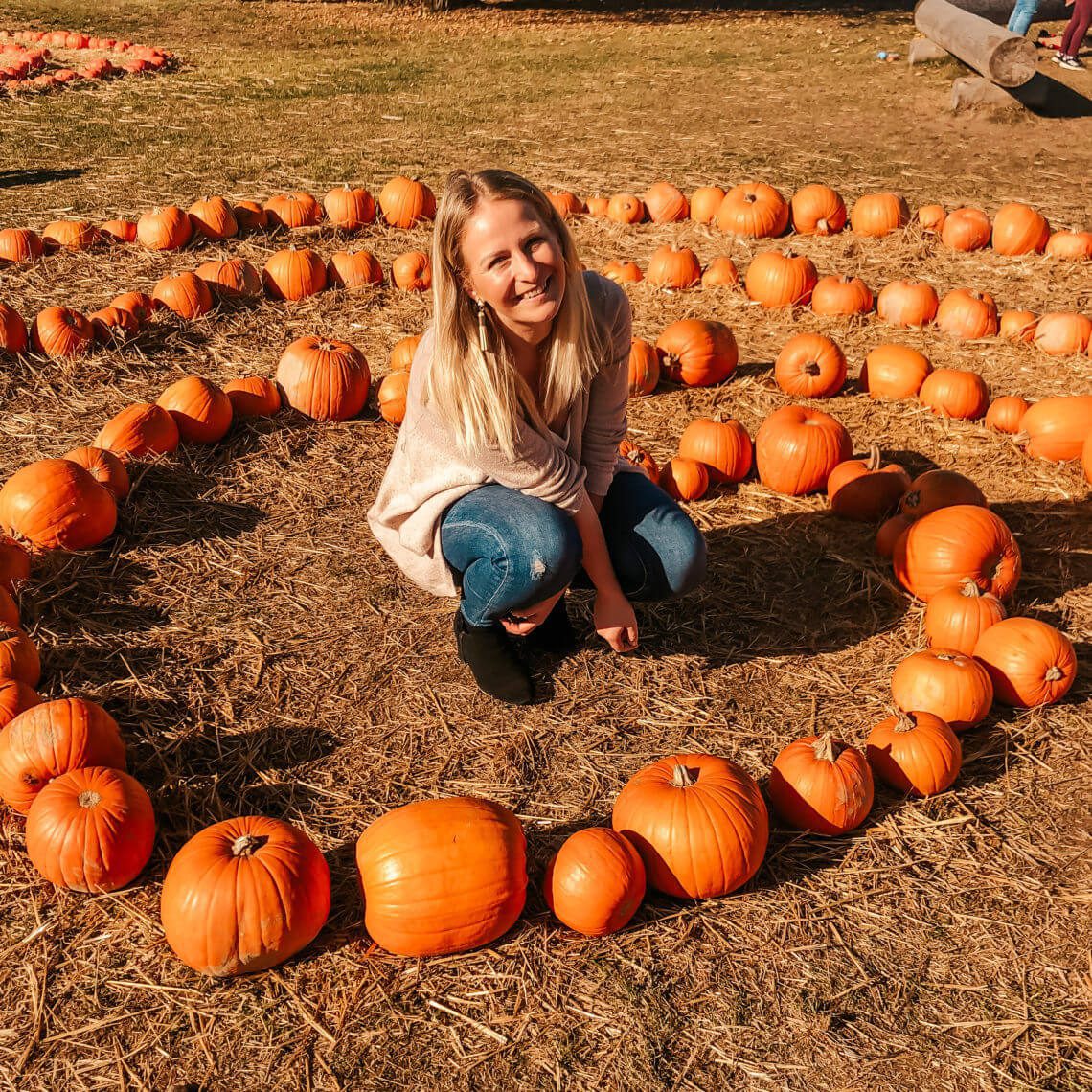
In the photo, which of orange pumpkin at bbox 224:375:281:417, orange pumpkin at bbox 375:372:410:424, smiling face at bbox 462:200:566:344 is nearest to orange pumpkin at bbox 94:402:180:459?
orange pumpkin at bbox 224:375:281:417

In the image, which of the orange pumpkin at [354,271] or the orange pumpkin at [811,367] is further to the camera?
the orange pumpkin at [354,271]

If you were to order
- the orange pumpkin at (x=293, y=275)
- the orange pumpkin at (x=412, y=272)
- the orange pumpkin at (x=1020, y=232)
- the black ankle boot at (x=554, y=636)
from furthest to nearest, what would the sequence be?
the orange pumpkin at (x=1020, y=232)
the orange pumpkin at (x=412, y=272)
the orange pumpkin at (x=293, y=275)
the black ankle boot at (x=554, y=636)

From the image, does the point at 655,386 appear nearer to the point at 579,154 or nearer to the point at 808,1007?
the point at 808,1007

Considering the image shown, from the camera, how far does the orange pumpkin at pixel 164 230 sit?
793 cm

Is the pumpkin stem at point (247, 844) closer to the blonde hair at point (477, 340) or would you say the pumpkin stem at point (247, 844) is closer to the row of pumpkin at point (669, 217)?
the blonde hair at point (477, 340)

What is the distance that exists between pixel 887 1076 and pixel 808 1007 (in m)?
0.26

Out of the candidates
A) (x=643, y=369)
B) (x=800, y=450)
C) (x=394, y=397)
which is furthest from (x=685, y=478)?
(x=394, y=397)

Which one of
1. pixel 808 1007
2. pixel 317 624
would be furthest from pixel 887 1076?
pixel 317 624

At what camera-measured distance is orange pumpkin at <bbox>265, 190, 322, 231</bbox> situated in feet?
28.0

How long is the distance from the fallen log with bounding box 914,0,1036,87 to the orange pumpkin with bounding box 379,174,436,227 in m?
7.62

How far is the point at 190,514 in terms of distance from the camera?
16.7ft

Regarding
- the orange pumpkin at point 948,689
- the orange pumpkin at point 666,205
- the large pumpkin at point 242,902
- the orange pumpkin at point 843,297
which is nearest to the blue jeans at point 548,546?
the orange pumpkin at point 948,689

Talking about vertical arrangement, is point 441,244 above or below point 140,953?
above

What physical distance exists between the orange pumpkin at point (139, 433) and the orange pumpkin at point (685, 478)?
2.54 metres
